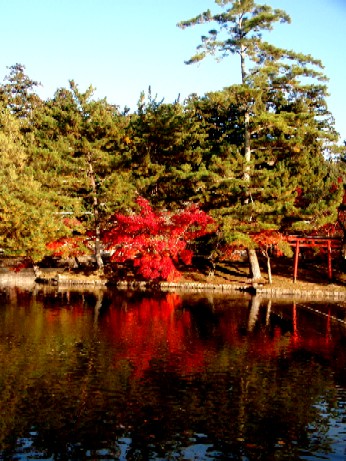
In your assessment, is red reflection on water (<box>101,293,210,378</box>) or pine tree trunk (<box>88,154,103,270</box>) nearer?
red reflection on water (<box>101,293,210,378</box>)

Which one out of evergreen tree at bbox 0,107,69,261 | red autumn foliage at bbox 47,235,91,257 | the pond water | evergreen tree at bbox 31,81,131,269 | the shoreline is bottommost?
the pond water

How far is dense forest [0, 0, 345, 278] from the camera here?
33969 millimetres

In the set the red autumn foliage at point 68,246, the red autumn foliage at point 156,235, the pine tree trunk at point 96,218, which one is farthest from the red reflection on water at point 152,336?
the pine tree trunk at point 96,218

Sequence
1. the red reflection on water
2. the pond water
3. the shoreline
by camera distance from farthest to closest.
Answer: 1. the shoreline
2. the red reflection on water
3. the pond water

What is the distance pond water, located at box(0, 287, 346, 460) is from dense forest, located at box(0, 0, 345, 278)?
964 centimetres

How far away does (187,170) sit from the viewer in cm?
3603

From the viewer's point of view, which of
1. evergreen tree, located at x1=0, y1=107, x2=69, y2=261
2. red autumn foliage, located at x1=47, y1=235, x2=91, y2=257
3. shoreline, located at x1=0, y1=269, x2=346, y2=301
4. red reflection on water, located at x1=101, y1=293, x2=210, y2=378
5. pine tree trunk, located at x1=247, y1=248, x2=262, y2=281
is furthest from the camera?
pine tree trunk, located at x1=247, y1=248, x2=262, y2=281

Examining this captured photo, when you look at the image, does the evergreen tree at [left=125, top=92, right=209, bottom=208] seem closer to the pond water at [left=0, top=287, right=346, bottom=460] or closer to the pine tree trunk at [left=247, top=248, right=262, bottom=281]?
the pine tree trunk at [left=247, top=248, right=262, bottom=281]

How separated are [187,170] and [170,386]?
23.2 metres

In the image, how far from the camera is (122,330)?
71.9 feet

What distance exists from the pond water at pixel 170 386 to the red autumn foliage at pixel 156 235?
367 inches

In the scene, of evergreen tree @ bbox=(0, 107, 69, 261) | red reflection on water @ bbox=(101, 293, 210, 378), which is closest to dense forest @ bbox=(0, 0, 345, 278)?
evergreen tree @ bbox=(0, 107, 69, 261)

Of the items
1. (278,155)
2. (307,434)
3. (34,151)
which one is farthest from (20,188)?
(307,434)

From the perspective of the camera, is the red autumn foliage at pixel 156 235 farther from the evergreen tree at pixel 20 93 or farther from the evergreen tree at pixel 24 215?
the evergreen tree at pixel 20 93
